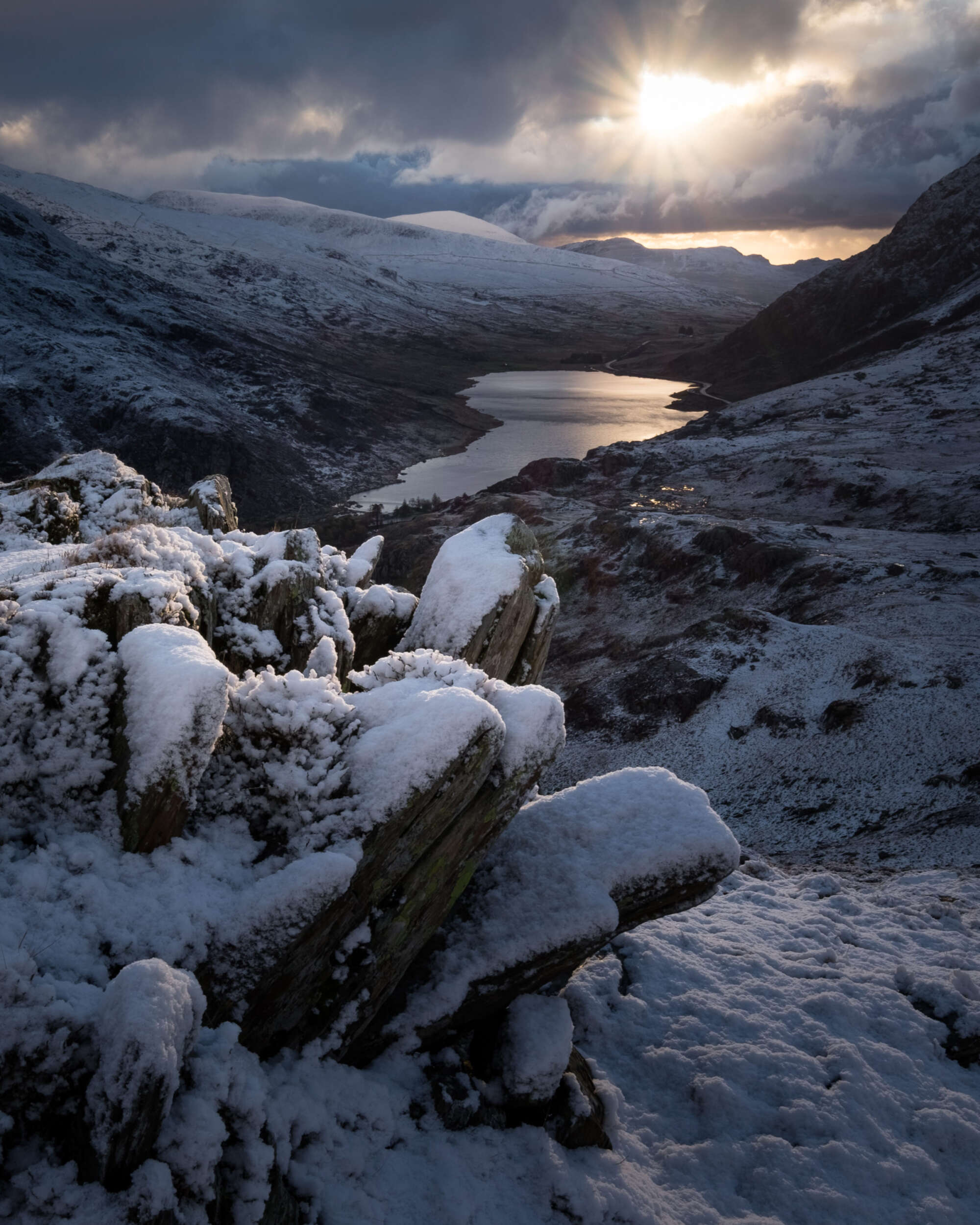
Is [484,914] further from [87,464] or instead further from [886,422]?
[886,422]

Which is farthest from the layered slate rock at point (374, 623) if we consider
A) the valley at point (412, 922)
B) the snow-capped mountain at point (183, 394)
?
the snow-capped mountain at point (183, 394)

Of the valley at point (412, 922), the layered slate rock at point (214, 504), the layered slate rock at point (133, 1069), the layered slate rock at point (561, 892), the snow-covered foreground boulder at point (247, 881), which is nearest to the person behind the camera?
the layered slate rock at point (133, 1069)

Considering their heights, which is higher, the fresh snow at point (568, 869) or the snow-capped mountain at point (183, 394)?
the snow-capped mountain at point (183, 394)

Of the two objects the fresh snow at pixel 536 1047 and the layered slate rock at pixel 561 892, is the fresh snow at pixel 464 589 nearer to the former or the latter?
the layered slate rock at pixel 561 892

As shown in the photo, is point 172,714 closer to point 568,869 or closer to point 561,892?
point 561,892

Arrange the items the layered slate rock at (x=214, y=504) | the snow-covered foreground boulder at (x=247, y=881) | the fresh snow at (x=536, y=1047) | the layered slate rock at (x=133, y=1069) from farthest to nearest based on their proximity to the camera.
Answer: the layered slate rock at (x=214, y=504)
the fresh snow at (x=536, y=1047)
the snow-covered foreground boulder at (x=247, y=881)
the layered slate rock at (x=133, y=1069)

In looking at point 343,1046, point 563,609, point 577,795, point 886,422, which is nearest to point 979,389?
point 886,422
